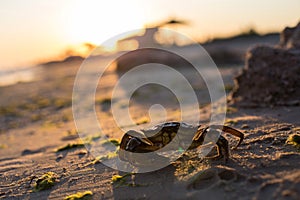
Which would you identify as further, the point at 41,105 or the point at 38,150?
the point at 41,105

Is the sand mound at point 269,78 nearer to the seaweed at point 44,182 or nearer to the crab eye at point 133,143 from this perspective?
the crab eye at point 133,143

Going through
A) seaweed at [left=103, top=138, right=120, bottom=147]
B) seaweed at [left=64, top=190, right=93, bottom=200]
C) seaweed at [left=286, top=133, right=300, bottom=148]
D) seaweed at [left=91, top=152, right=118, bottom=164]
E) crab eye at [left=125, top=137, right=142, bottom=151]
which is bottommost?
seaweed at [left=103, top=138, right=120, bottom=147]

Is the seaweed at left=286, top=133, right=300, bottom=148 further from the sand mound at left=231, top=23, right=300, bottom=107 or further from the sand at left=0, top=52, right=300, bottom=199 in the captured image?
the sand mound at left=231, top=23, right=300, bottom=107

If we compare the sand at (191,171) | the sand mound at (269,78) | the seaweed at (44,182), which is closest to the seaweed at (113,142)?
the sand at (191,171)

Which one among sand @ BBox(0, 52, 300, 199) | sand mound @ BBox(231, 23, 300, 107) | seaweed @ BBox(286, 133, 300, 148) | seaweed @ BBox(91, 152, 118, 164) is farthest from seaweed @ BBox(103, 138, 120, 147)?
sand mound @ BBox(231, 23, 300, 107)

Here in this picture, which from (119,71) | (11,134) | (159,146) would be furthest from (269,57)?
(119,71)

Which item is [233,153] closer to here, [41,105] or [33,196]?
[33,196]
